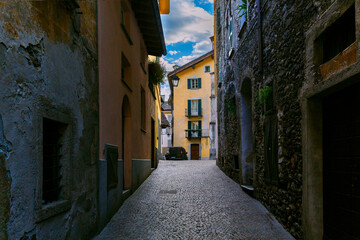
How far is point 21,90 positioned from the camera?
2619 mm

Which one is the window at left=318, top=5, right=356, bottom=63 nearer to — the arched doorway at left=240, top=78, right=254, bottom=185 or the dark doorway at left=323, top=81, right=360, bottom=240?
the dark doorway at left=323, top=81, right=360, bottom=240

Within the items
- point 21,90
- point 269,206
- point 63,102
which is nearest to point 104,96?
point 63,102

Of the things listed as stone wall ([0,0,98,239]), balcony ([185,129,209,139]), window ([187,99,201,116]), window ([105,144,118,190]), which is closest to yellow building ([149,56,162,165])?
window ([105,144,118,190])

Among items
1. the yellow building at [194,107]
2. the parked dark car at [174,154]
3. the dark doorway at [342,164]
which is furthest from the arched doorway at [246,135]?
the yellow building at [194,107]

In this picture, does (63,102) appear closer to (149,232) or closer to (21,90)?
(21,90)

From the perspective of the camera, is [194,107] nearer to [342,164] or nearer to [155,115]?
[155,115]

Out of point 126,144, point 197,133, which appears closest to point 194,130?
point 197,133

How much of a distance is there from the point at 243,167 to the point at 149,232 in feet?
14.2

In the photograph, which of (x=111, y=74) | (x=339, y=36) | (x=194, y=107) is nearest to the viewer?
(x=339, y=36)

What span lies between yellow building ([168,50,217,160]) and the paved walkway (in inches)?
918

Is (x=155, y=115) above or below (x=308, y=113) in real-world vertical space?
above

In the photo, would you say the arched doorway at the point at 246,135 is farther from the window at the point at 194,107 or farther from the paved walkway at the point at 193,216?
the window at the point at 194,107

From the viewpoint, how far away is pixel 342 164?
3516 mm

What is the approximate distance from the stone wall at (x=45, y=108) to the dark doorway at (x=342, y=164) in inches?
127
